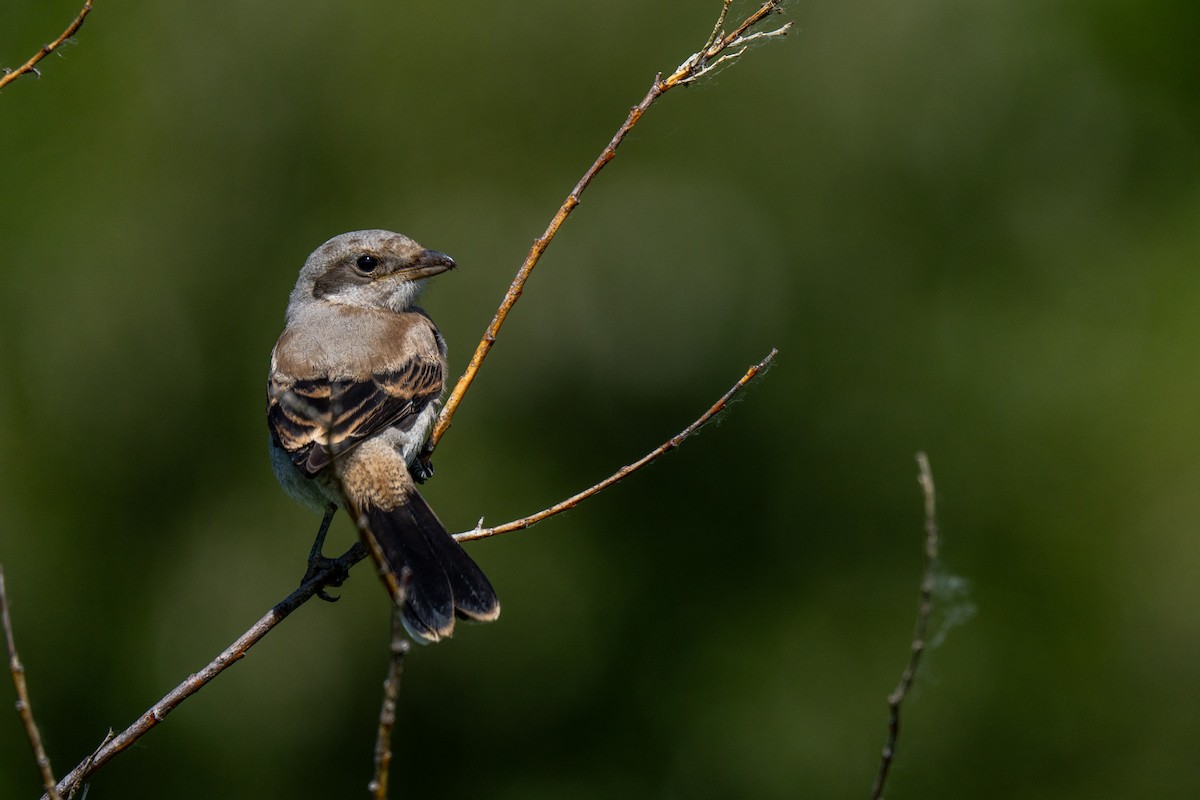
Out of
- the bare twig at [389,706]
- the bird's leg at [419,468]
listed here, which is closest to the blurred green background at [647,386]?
the bird's leg at [419,468]

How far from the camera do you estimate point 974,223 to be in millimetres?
10211

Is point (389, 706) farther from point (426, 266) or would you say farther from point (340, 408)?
point (426, 266)

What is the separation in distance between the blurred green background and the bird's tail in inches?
193

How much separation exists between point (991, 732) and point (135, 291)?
6.87 metres

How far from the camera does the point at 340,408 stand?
13.8 ft

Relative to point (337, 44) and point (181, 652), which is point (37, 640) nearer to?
point (181, 652)

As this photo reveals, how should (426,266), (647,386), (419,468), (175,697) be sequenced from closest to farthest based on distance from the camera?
(175,697) → (419,468) → (426,266) → (647,386)

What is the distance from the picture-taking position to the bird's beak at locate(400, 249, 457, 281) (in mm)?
4984

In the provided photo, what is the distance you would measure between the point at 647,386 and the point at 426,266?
173 inches

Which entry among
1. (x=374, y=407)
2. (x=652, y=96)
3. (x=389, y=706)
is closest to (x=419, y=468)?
(x=374, y=407)

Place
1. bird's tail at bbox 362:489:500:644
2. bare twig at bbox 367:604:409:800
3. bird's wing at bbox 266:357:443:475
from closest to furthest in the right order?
bare twig at bbox 367:604:409:800 → bird's tail at bbox 362:489:500:644 → bird's wing at bbox 266:357:443:475

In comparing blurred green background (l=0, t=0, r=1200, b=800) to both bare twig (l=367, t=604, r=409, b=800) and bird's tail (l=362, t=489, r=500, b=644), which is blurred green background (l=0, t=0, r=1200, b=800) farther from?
bare twig (l=367, t=604, r=409, b=800)

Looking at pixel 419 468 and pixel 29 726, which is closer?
pixel 29 726

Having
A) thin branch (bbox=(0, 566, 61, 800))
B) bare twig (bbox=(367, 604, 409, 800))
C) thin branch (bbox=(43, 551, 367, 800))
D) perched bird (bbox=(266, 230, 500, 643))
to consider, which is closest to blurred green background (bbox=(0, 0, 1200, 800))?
perched bird (bbox=(266, 230, 500, 643))
